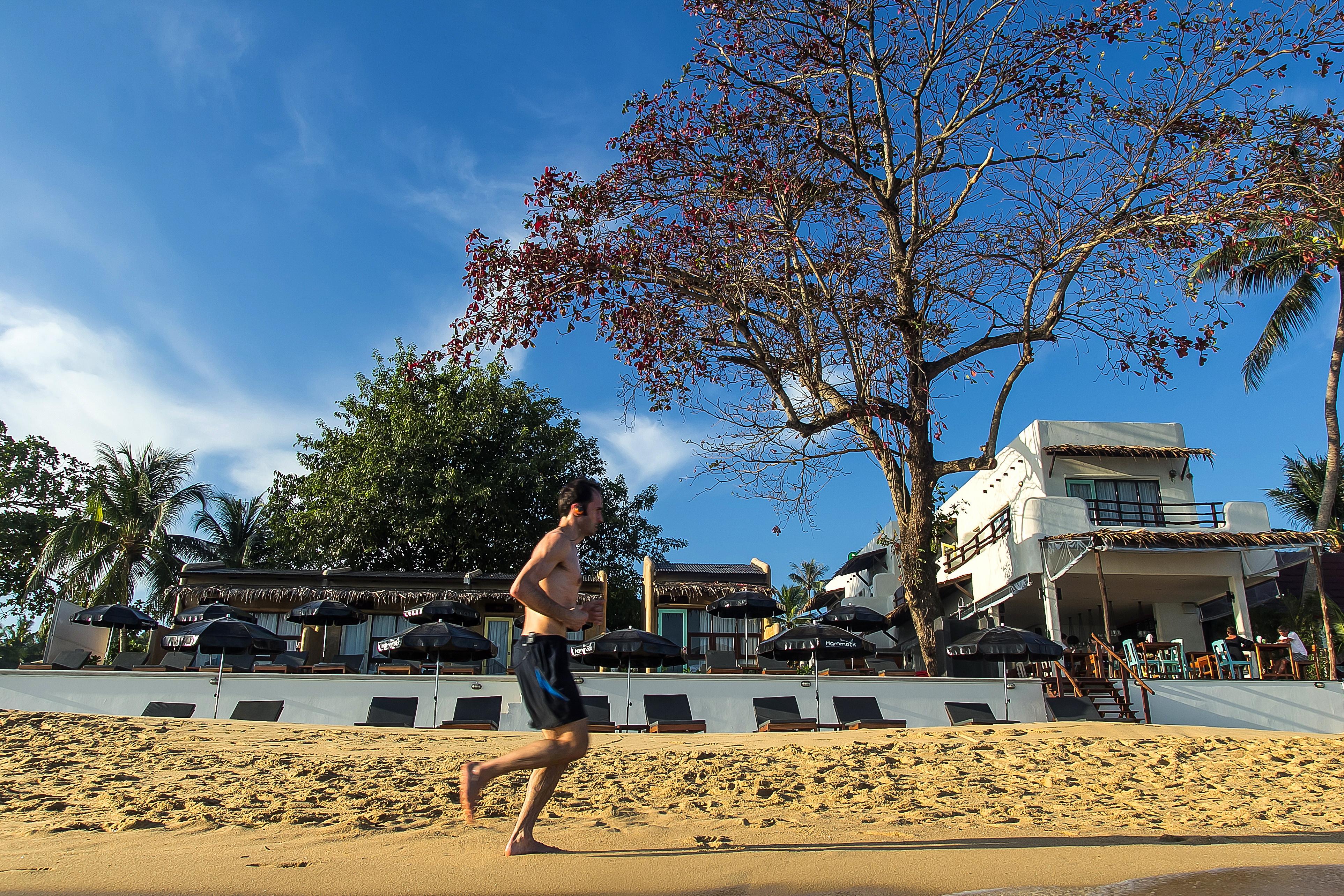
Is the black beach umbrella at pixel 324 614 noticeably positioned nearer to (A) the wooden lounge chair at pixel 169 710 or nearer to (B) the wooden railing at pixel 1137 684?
(A) the wooden lounge chair at pixel 169 710

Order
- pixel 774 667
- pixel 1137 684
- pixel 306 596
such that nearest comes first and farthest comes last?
pixel 1137 684, pixel 774 667, pixel 306 596

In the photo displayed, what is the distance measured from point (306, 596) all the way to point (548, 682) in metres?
17.8

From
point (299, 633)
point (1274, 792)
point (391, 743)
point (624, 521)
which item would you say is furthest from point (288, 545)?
point (1274, 792)

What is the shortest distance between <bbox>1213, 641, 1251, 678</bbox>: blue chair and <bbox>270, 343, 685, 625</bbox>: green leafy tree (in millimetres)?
15037

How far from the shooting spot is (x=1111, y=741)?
8.86 metres

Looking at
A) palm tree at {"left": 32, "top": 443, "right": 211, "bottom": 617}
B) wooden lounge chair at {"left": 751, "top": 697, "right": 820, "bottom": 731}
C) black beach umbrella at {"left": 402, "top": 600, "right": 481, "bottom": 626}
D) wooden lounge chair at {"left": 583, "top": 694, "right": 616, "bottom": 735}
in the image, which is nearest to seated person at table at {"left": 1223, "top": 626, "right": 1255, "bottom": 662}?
wooden lounge chair at {"left": 751, "top": 697, "right": 820, "bottom": 731}

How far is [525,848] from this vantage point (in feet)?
12.8

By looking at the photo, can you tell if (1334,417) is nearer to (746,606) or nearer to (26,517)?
(746,606)

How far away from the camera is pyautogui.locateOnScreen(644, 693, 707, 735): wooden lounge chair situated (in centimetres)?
1217

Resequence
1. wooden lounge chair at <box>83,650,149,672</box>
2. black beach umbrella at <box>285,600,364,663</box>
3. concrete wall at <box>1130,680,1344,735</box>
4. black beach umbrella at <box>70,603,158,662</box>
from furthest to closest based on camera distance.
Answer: black beach umbrella at <box>285,600,364,663</box> < black beach umbrella at <box>70,603,158,662</box> < wooden lounge chair at <box>83,650,149,672</box> < concrete wall at <box>1130,680,1344,735</box>

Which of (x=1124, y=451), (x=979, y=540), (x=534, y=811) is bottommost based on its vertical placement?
(x=534, y=811)

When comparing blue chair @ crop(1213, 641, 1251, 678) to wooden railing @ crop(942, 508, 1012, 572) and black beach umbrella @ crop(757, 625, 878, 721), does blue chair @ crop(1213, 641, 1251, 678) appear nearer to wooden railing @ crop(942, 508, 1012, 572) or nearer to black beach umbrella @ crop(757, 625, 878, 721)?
wooden railing @ crop(942, 508, 1012, 572)

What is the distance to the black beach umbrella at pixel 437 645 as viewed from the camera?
43.1ft

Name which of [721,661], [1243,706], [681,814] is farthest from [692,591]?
[681,814]
